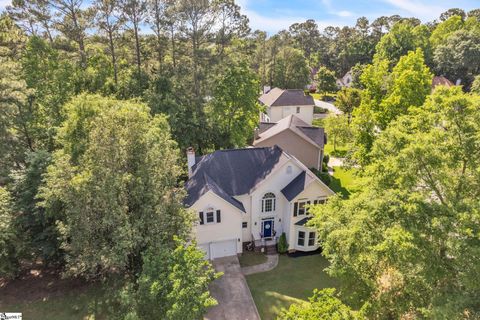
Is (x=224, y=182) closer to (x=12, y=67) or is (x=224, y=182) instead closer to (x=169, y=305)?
(x=169, y=305)

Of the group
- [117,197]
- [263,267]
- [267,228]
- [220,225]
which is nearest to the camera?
[117,197]

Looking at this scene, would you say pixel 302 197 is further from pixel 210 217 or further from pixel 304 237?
pixel 210 217

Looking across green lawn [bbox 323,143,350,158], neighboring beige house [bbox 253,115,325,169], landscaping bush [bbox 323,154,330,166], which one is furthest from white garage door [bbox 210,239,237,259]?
green lawn [bbox 323,143,350,158]

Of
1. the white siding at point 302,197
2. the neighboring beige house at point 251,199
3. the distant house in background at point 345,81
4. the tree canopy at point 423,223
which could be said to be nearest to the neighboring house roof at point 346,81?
the distant house in background at point 345,81

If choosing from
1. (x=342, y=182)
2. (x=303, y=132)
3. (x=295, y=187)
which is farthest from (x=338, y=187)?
(x=295, y=187)

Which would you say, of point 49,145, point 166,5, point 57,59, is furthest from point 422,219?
point 57,59

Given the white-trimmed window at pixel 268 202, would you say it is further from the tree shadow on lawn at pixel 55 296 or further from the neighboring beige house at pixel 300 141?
the neighboring beige house at pixel 300 141

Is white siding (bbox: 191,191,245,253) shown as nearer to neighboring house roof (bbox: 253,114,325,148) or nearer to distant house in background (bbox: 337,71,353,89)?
neighboring house roof (bbox: 253,114,325,148)
